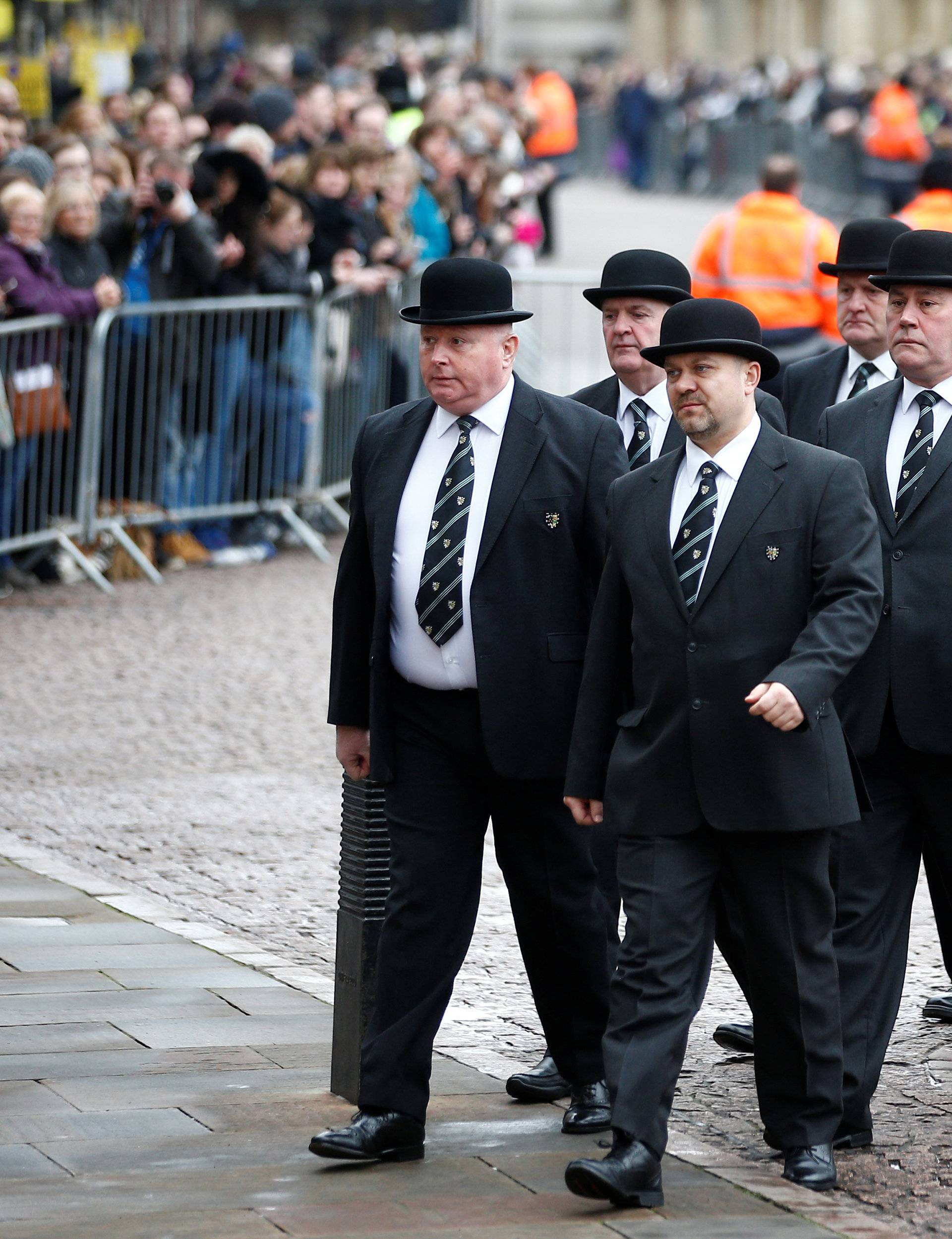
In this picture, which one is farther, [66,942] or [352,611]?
[66,942]

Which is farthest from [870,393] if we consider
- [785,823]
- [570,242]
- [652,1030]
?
[570,242]

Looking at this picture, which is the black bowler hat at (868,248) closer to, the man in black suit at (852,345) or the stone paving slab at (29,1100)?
the man in black suit at (852,345)

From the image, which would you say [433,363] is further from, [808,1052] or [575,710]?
[808,1052]

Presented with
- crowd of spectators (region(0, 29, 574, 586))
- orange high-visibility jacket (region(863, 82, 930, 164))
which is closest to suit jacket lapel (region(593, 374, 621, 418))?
crowd of spectators (region(0, 29, 574, 586))

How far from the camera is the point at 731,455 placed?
5.26 metres

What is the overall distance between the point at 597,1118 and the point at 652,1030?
20.4 inches

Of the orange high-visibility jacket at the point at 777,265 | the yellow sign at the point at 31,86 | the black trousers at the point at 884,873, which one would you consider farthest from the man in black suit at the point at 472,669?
the yellow sign at the point at 31,86

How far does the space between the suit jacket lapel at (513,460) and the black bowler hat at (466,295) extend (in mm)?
214

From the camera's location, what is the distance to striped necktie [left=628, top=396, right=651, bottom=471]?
6.28 m

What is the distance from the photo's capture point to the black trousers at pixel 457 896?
5.43 metres

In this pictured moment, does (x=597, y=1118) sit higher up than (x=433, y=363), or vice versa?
(x=433, y=363)

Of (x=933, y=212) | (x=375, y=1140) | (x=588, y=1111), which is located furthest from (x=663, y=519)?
(x=933, y=212)

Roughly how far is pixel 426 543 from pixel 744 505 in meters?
0.76

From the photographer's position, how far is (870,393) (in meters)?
6.05
